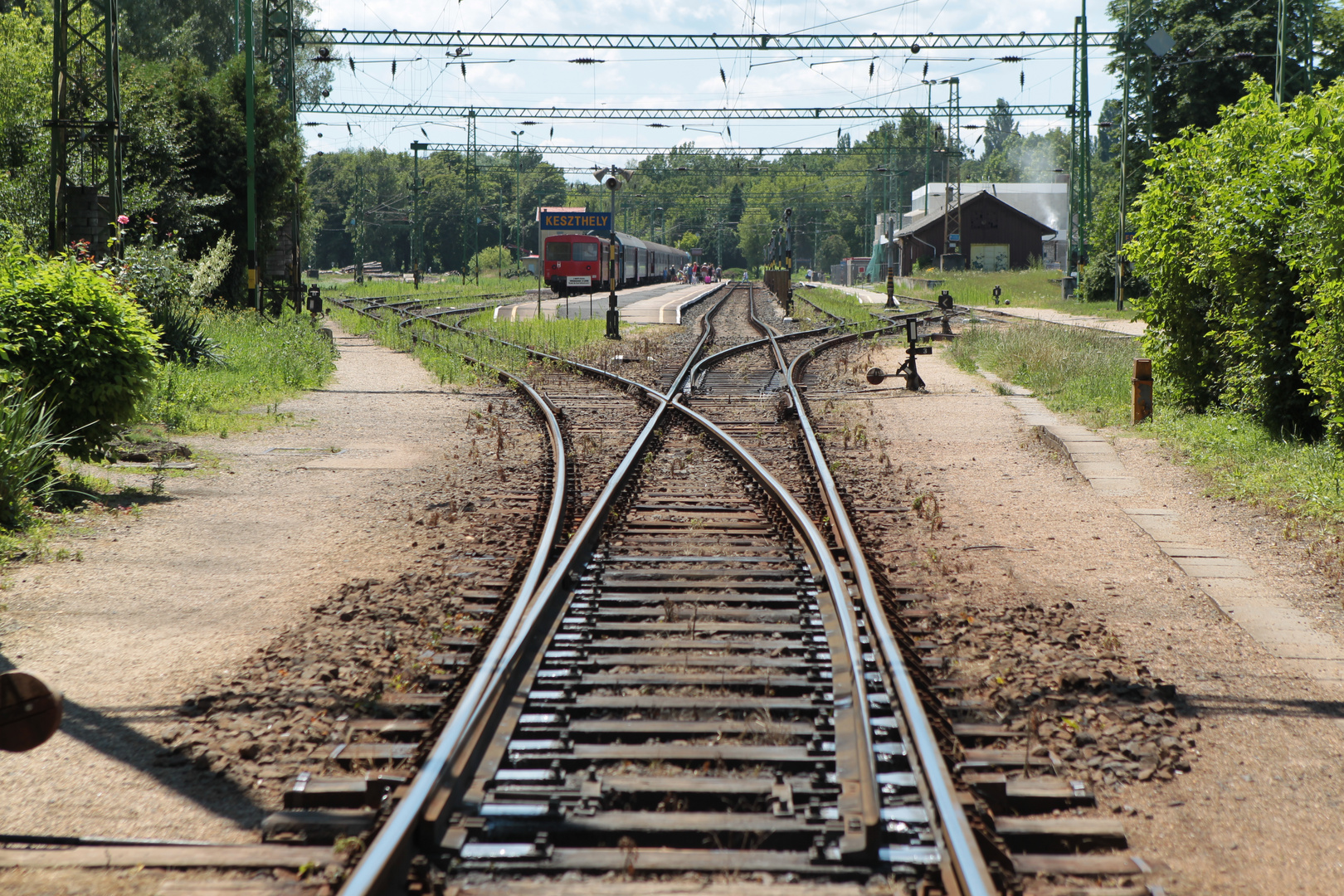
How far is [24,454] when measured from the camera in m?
8.53

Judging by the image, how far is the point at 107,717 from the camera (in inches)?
199

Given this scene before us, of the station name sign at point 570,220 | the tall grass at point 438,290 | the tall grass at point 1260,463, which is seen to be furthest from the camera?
the tall grass at point 438,290

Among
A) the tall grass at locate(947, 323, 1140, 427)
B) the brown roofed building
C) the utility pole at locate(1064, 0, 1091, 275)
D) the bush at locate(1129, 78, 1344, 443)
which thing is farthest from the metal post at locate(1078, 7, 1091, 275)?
the brown roofed building

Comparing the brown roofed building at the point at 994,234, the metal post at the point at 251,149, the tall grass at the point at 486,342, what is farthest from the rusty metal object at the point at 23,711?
the brown roofed building at the point at 994,234

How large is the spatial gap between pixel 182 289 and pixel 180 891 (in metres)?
16.9

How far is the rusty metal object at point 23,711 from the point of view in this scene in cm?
361

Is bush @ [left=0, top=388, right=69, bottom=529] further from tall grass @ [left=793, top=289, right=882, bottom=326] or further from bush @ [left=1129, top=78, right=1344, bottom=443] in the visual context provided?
tall grass @ [left=793, top=289, right=882, bottom=326]

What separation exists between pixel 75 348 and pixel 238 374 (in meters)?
8.20

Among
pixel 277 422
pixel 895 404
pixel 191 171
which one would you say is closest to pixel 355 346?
pixel 191 171

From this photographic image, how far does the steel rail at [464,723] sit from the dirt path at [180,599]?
0.61 metres

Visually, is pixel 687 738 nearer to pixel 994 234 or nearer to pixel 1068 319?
pixel 1068 319

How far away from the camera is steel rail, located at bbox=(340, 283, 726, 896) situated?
139 inches

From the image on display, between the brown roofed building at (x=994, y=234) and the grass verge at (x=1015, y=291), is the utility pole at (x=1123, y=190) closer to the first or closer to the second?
the grass verge at (x=1015, y=291)

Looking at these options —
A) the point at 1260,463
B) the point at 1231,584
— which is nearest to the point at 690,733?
the point at 1231,584
